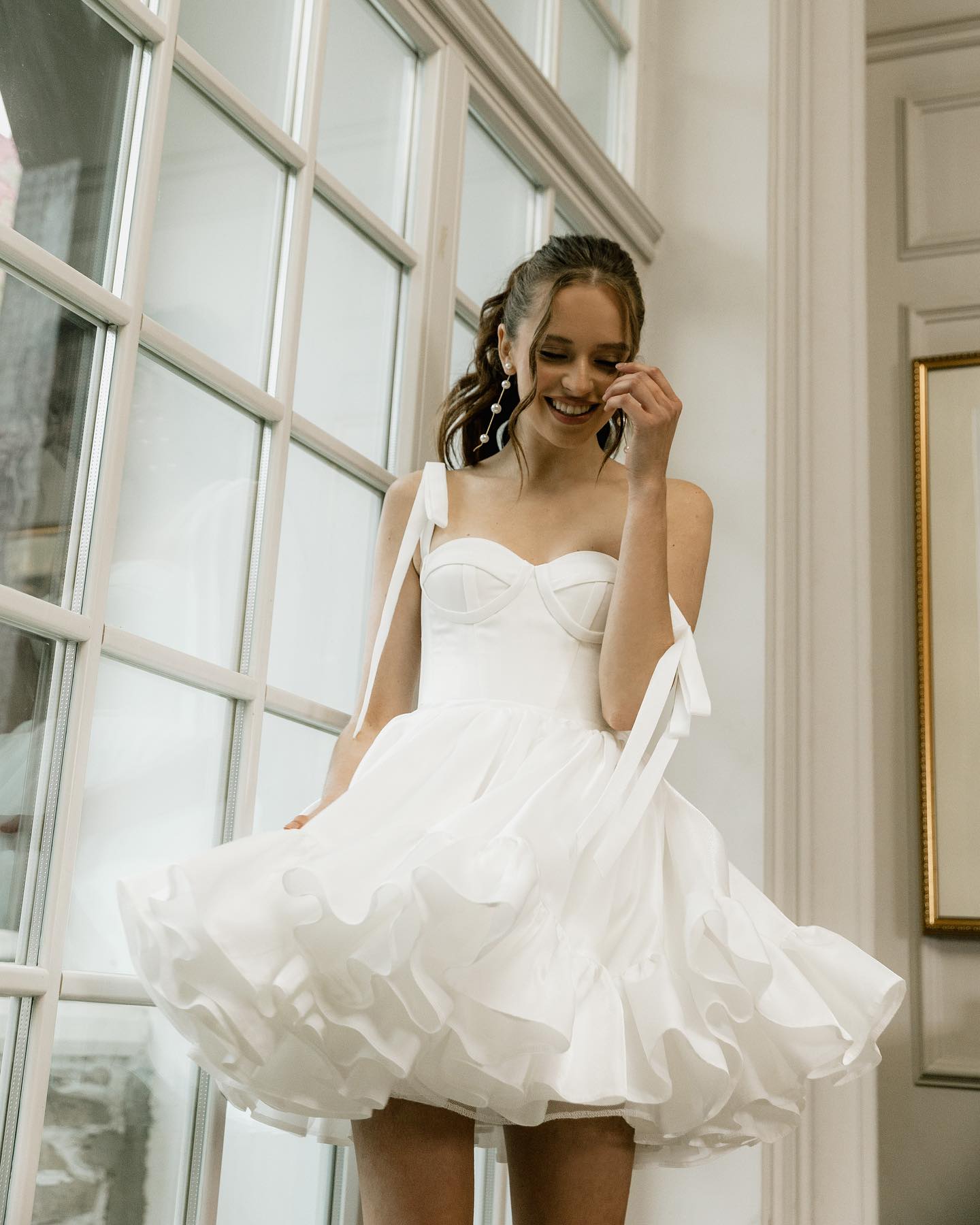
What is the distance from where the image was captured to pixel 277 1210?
1422 mm

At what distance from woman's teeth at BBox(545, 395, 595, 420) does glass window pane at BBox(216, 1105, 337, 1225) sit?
2.56 ft

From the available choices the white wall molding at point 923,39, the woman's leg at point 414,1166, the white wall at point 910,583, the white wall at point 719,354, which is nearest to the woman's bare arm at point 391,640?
the woman's leg at point 414,1166

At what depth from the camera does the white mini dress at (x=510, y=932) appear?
0.97 metres

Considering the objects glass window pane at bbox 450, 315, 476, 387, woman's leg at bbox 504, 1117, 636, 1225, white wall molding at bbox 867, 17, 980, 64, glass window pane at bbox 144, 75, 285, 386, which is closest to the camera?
woman's leg at bbox 504, 1117, 636, 1225

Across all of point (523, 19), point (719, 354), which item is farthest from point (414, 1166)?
point (523, 19)

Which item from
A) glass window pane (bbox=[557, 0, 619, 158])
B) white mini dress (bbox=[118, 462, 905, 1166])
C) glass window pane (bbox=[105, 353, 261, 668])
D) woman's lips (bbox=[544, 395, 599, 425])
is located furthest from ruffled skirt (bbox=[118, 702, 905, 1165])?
glass window pane (bbox=[557, 0, 619, 158])

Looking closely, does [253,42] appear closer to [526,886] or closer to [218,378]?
[218,378]

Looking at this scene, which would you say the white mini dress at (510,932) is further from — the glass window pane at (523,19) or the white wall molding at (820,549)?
the glass window pane at (523,19)

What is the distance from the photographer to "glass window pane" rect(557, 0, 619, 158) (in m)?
2.31

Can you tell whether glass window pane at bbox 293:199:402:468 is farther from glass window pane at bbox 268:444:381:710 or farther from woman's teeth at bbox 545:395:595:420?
woman's teeth at bbox 545:395:595:420

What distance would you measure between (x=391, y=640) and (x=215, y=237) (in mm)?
458

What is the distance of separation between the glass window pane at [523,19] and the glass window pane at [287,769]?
118 cm

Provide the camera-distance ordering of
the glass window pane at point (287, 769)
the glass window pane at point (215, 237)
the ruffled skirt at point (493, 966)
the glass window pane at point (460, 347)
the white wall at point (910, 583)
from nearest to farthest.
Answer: the ruffled skirt at point (493, 966), the glass window pane at point (215, 237), the glass window pane at point (287, 769), the glass window pane at point (460, 347), the white wall at point (910, 583)

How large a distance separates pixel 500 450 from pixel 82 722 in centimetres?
68
